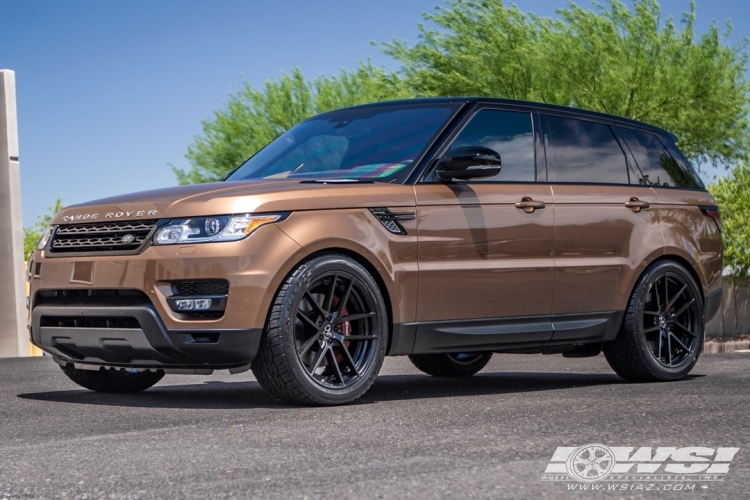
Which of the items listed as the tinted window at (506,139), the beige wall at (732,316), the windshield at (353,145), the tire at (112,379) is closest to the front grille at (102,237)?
the tire at (112,379)

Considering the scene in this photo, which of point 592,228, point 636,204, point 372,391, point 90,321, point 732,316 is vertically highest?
point 636,204

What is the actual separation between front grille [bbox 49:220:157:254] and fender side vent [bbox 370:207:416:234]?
1258 millimetres

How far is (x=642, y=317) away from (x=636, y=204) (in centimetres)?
81

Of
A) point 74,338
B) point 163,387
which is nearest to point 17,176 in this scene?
point 163,387

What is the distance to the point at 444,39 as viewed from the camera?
91.7 feet

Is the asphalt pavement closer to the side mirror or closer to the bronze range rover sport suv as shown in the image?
the bronze range rover sport suv

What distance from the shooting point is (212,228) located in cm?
597

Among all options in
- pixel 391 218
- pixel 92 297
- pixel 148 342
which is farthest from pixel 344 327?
pixel 92 297

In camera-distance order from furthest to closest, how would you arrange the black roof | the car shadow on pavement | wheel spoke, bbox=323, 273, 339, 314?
the black roof < the car shadow on pavement < wheel spoke, bbox=323, 273, 339, 314

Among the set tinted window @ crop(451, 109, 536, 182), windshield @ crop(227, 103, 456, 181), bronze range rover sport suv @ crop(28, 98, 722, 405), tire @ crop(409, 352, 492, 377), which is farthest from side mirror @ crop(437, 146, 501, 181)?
tire @ crop(409, 352, 492, 377)

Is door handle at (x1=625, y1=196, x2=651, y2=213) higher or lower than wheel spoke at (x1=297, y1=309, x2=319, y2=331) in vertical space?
higher

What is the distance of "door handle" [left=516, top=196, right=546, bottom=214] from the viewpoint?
7195 millimetres

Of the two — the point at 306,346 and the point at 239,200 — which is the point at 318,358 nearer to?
the point at 306,346

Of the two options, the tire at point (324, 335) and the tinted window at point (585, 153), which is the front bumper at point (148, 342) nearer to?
the tire at point (324, 335)
